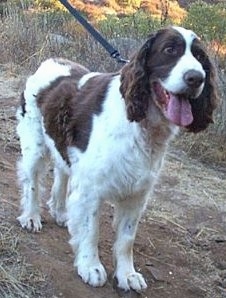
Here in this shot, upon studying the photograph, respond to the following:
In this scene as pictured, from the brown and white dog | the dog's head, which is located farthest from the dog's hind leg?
the dog's head

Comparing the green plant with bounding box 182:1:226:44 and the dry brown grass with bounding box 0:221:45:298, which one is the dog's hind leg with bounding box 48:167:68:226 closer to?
the dry brown grass with bounding box 0:221:45:298

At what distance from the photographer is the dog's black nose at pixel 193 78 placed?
3.85 m

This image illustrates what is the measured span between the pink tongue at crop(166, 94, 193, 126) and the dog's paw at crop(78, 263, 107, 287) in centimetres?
110

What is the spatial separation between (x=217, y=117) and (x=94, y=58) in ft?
7.54

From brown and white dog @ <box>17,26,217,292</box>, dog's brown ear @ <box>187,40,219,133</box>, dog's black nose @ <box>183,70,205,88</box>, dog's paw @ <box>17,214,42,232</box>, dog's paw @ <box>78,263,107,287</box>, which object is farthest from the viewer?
dog's paw @ <box>17,214,42,232</box>

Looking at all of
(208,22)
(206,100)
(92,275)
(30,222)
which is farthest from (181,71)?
(208,22)

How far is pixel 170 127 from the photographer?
429 cm

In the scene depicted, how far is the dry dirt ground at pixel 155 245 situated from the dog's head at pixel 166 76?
3.68 feet

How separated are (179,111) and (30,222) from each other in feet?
5.23

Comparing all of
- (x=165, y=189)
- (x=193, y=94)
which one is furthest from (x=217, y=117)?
(x=193, y=94)

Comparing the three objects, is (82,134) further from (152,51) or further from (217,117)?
(217,117)

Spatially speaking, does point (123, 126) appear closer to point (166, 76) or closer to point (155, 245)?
point (166, 76)

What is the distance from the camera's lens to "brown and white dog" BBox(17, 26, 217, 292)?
409cm

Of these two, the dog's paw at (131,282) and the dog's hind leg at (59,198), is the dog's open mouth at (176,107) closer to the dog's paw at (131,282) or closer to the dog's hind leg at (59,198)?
the dog's paw at (131,282)
